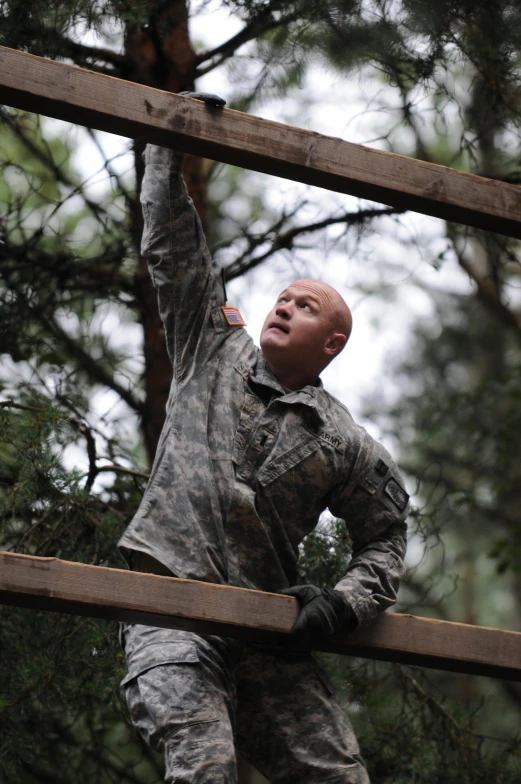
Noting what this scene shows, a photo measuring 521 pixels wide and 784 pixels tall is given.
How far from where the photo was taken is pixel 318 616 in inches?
95.1

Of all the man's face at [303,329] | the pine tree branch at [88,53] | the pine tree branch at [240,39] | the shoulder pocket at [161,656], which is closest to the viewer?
the shoulder pocket at [161,656]

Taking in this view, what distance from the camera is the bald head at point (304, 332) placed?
2.99 m

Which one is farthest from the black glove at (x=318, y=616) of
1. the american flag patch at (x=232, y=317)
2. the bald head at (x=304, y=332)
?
the american flag patch at (x=232, y=317)

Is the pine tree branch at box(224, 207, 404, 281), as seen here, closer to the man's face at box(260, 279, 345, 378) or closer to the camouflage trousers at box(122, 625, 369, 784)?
the man's face at box(260, 279, 345, 378)

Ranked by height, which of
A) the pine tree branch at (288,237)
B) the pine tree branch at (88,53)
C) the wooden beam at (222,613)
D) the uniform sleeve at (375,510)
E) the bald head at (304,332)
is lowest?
the wooden beam at (222,613)

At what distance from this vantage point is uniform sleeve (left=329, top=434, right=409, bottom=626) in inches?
113

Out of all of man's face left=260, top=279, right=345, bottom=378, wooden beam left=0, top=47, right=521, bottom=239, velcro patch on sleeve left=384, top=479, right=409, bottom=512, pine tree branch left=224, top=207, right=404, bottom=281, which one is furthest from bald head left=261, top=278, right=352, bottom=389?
pine tree branch left=224, top=207, right=404, bottom=281

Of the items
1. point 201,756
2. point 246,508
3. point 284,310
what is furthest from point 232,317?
point 201,756

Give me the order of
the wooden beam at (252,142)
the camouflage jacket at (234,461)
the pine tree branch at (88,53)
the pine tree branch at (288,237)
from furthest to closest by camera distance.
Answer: the pine tree branch at (288,237)
the pine tree branch at (88,53)
the camouflage jacket at (234,461)
the wooden beam at (252,142)

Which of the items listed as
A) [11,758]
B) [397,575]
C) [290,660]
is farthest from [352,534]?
[11,758]

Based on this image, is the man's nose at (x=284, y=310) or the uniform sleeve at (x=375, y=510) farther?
the man's nose at (x=284, y=310)

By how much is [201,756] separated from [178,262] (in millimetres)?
1223

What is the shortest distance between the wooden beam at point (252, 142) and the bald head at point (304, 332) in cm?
46

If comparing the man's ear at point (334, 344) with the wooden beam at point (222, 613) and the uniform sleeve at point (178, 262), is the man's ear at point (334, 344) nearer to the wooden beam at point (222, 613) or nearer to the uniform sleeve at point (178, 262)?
the uniform sleeve at point (178, 262)
